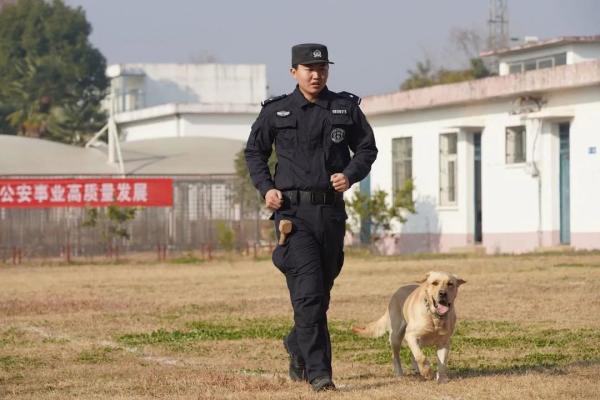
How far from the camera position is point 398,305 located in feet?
34.4

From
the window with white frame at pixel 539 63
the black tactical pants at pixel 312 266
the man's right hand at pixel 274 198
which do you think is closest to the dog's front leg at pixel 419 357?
the black tactical pants at pixel 312 266

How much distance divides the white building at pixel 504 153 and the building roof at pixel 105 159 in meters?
11.0

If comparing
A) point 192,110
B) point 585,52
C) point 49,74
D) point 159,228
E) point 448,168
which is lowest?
point 159,228

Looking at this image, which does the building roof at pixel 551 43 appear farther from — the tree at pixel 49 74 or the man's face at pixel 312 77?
the tree at pixel 49 74

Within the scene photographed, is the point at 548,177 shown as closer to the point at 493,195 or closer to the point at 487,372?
the point at 493,195

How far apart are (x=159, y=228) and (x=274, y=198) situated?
104 ft

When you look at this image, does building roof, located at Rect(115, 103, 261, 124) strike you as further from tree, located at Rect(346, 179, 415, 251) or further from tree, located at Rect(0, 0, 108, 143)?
tree, located at Rect(346, 179, 415, 251)

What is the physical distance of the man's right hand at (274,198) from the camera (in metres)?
9.38

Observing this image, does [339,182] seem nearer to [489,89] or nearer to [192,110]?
[489,89]

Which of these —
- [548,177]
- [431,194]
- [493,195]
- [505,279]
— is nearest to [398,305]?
[505,279]

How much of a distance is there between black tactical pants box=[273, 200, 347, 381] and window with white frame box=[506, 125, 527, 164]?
29002 millimetres

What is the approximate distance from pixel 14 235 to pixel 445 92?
12576mm

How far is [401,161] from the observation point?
44.5 metres

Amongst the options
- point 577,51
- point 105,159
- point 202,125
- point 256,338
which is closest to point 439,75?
point 202,125
